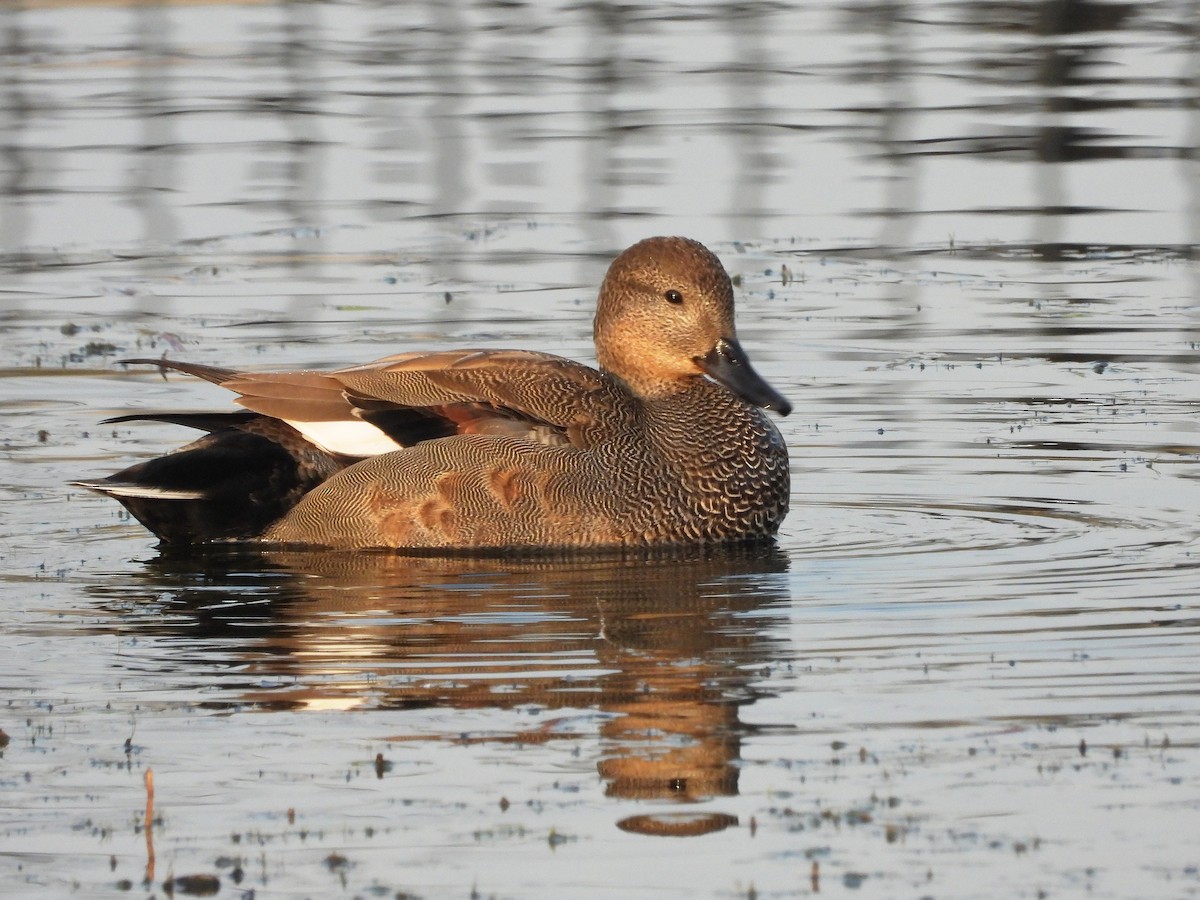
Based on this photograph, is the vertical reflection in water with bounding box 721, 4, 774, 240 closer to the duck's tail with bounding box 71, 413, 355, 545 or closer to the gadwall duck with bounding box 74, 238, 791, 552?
the gadwall duck with bounding box 74, 238, 791, 552

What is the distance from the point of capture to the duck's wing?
845cm

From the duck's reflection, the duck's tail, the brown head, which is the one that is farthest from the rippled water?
the brown head

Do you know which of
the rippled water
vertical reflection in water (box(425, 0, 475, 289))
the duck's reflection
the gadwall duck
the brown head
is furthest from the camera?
vertical reflection in water (box(425, 0, 475, 289))

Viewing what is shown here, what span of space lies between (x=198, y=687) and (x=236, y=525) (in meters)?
2.15

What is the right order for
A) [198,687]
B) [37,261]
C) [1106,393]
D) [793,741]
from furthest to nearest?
[37,261]
[1106,393]
[198,687]
[793,741]

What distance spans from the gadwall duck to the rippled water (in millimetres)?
180

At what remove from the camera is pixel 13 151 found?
52.7 feet

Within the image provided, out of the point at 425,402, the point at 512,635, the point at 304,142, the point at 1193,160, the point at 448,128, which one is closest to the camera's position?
the point at 512,635

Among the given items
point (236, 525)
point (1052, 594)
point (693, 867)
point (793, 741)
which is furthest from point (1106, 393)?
point (693, 867)

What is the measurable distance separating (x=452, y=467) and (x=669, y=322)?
1082mm

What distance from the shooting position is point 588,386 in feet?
28.2

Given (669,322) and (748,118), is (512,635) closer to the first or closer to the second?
(669,322)

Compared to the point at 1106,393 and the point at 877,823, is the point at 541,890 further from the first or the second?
the point at 1106,393

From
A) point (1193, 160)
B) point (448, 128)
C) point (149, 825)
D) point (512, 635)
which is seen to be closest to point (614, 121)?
point (448, 128)
